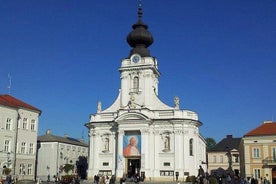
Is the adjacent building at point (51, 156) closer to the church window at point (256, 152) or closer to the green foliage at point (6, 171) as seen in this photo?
the green foliage at point (6, 171)

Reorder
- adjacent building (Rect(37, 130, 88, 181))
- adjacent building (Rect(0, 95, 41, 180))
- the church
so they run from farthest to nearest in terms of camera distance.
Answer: adjacent building (Rect(37, 130, 88, 181)), the church, adjacent building (Rect(0, 95, 41, 180))

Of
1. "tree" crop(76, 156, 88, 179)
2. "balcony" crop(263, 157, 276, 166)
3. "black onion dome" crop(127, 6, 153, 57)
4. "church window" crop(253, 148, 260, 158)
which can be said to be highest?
"black onion dome" crop(127, 6, 153, 57)

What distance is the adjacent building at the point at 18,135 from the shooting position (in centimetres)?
4928

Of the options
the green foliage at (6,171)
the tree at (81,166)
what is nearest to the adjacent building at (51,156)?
the tree at (81,166)

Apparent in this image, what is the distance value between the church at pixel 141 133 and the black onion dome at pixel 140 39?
15 centimetres

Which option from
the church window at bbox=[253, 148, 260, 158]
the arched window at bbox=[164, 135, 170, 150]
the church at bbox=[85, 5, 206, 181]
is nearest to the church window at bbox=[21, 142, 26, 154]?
the church at bbox=[85, 5, 206, 181]

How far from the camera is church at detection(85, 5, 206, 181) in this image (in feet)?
178

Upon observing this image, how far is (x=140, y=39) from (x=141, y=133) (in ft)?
47.4

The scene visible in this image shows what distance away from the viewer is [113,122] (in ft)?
187

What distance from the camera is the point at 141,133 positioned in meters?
54.4

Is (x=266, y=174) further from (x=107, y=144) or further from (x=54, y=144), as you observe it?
(x=54, y=144)

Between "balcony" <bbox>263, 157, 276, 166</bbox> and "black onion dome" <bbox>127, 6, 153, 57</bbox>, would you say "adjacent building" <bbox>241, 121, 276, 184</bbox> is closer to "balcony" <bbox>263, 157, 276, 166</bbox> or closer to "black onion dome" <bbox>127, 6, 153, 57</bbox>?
"balcony" <bbox>263, 157, 276, 166</bbox>

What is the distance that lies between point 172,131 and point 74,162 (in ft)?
89.6

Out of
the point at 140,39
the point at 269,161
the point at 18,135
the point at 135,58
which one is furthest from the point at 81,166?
the point at 269,161
